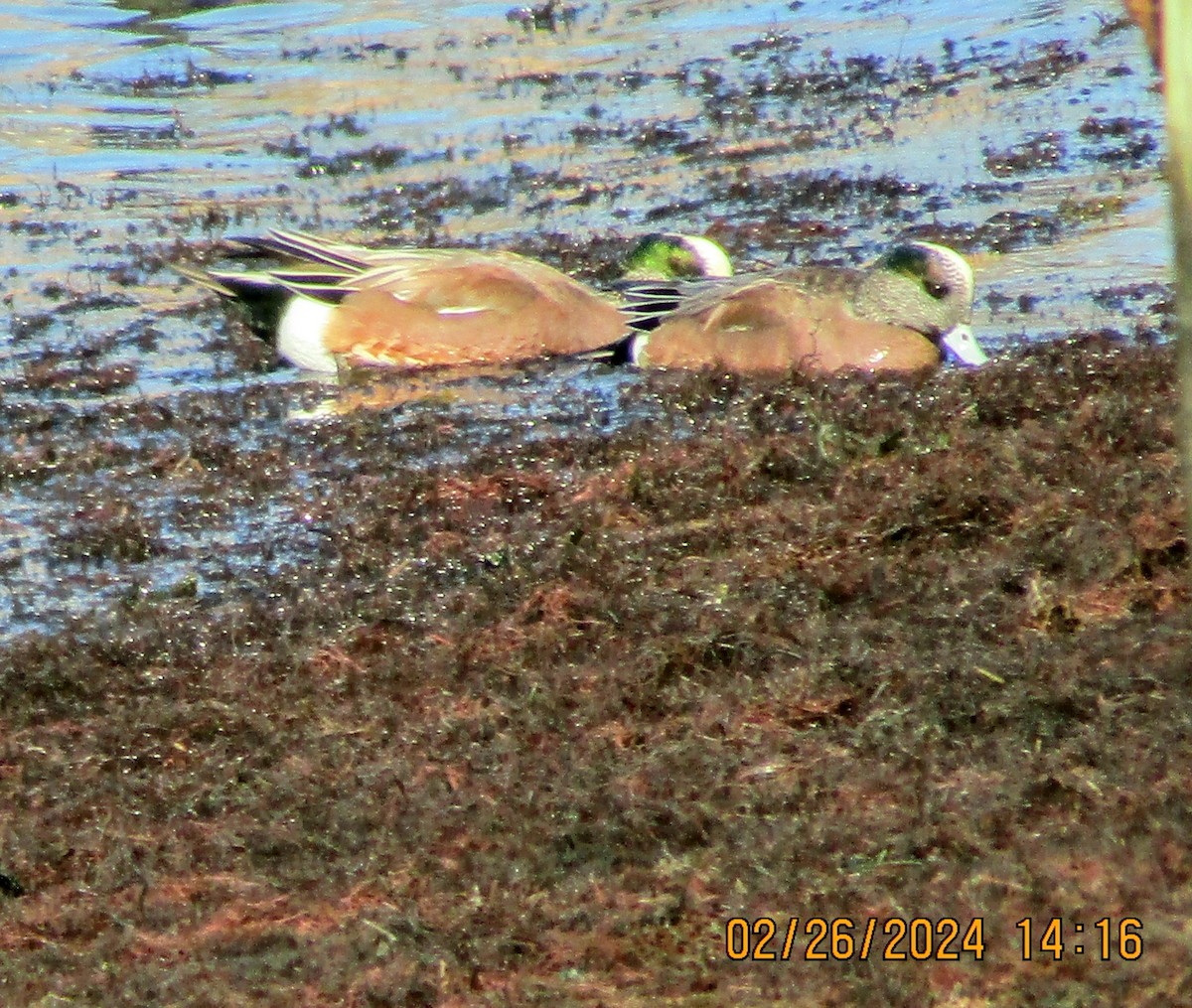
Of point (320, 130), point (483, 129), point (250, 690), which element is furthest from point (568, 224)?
point (250, 690)

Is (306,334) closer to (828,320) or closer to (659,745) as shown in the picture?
(828,320)

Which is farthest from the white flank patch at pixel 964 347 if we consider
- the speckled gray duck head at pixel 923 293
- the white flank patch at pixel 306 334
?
the white flank patch at pixel 306 334

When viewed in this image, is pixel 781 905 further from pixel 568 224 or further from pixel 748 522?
pixel 568 224

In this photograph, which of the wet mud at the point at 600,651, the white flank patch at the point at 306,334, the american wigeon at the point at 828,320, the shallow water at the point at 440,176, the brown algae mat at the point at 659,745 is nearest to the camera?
the brown algae mat at the point at 659,745

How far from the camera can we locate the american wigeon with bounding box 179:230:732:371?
31.9 ft

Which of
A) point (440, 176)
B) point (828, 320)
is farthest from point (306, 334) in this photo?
point (440, 176)

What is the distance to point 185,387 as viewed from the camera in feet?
30.9

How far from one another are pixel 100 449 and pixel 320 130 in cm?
761

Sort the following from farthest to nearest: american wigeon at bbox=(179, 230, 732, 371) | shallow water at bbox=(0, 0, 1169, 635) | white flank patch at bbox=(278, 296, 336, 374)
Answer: white flank patch at bbox=(278, 296, 336, 374) → american wigeon at bbox=(179, 230, 732, 371) → shallow water at bbox=(0, 0, 1169, 635)
